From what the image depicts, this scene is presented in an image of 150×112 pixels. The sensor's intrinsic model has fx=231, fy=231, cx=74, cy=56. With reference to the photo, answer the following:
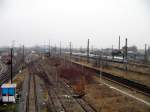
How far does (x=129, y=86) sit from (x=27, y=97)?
36.4 feet

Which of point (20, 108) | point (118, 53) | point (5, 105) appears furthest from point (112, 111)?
point (118, 53)

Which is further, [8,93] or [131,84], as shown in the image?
[131,84]

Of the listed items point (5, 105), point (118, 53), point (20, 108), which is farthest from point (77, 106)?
point (118, 53)

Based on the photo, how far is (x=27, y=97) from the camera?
22.1m

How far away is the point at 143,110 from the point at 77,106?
505cm

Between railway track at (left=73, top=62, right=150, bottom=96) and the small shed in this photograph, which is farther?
railway track at (left=73, top=62, right=150, bottom=96)

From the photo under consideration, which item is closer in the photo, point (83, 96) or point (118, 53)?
point (83, 96)

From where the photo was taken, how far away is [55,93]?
2369 centimetres

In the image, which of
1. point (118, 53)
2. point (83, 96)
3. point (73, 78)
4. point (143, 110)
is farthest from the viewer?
point (118, 53)

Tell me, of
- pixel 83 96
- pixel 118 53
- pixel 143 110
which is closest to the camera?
pixel 143 110

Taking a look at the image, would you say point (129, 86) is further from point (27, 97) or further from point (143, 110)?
point (27, 97)

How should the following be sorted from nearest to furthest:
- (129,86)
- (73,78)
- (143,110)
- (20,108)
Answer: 1. (143,110)
2. (20,108)
3. (129,86)
4. (73,78)

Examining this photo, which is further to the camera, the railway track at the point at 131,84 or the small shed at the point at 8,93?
the railway track at the point at 131,84

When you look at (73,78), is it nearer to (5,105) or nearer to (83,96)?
(83,96)
